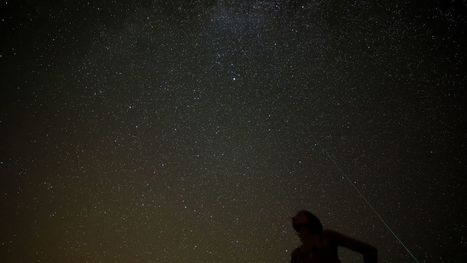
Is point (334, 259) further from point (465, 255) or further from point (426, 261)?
point (465, 255)

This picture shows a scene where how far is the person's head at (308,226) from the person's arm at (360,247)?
0.22 ft

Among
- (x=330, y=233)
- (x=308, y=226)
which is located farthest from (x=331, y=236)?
(x=308, y=226)

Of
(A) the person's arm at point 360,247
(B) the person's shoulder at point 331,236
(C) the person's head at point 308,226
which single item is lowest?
(A) the person's arm at point 360,247

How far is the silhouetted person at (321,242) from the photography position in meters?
1.63

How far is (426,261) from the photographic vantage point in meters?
46.0

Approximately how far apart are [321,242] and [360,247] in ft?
0.57

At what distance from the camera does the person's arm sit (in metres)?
1.63

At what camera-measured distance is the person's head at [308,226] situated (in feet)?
5.45

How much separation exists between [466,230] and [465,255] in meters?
8.18

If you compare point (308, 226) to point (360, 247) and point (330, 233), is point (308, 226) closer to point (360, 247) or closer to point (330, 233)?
point (330, 233)

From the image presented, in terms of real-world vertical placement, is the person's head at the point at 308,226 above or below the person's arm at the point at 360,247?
above

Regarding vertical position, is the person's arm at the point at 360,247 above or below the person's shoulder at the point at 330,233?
below

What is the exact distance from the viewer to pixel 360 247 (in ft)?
5.34

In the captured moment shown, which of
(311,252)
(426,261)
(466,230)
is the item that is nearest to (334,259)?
(311,252)
